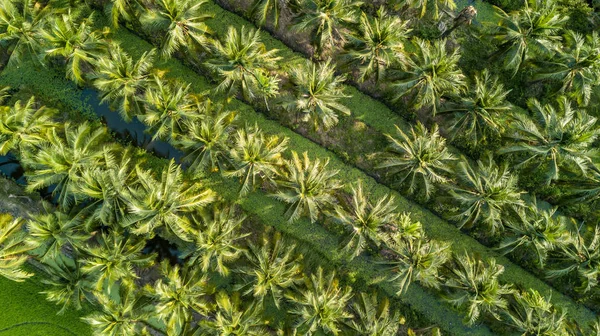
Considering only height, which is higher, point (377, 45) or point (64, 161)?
point (377, 45)

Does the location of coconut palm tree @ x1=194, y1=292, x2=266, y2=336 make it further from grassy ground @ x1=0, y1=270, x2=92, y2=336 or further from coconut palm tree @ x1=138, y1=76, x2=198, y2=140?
coconut palm tree @ x1=138, y1=76, x2=198, y2=140

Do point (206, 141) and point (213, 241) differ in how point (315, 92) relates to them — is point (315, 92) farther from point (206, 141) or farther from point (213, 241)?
point (213, 241)

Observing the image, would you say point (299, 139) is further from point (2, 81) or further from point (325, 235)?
point (2, 81)

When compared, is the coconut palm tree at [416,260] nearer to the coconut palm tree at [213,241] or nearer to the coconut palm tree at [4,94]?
the coconut palm tree at [213,241]

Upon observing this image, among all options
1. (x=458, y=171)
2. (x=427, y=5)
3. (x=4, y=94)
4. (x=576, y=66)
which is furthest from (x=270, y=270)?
(x=576, y=66)

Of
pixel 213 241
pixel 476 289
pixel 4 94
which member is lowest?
pixel 213 241

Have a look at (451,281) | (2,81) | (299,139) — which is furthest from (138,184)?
(451,281)
